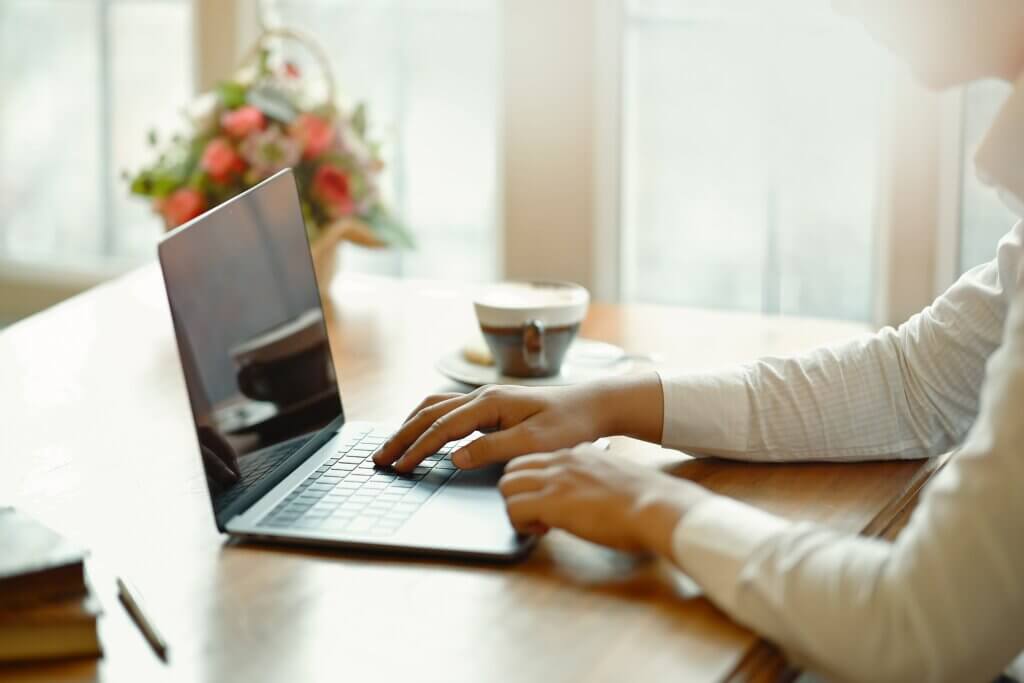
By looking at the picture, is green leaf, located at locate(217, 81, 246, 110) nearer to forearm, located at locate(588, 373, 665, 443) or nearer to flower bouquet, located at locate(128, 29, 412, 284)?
flower bouquet, located at locate(128, 29, 412, 284)

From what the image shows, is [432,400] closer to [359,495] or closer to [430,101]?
[359,495]

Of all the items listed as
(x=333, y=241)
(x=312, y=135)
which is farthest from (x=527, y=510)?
(x=312, y=135)

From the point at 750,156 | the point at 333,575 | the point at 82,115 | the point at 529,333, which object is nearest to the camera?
the point at 333,575

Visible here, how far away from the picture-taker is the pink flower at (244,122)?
2025 mm

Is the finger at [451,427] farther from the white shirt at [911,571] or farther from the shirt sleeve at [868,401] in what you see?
the white shirt at [911,571]

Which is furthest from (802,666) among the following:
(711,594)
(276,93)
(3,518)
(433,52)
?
(433,52)

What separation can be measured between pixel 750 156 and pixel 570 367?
1.33m

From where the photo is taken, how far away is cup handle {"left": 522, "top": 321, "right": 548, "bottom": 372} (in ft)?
5.04

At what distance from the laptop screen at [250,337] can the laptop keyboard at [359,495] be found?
3 cm

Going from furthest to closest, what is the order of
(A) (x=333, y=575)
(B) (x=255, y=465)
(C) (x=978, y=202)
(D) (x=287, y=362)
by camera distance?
(C) (x=978, y=202), (D) (x=287, y=362), (B) (x=255, y=465), (A) (x=333, y=575)

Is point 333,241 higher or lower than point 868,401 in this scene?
higher

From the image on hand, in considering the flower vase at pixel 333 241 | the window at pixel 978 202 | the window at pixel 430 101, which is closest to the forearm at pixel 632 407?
the flower vase at pixel 333 241

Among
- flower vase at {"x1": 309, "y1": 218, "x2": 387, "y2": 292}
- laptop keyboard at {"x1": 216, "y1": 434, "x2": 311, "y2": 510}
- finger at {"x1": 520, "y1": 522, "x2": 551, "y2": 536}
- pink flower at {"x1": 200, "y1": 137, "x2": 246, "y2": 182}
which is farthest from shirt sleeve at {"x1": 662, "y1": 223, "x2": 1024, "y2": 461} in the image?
pink flower at {"x1": 200, "y1": 137, "x2": 246, "y2": 182}

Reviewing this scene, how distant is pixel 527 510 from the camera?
3.37 feet
